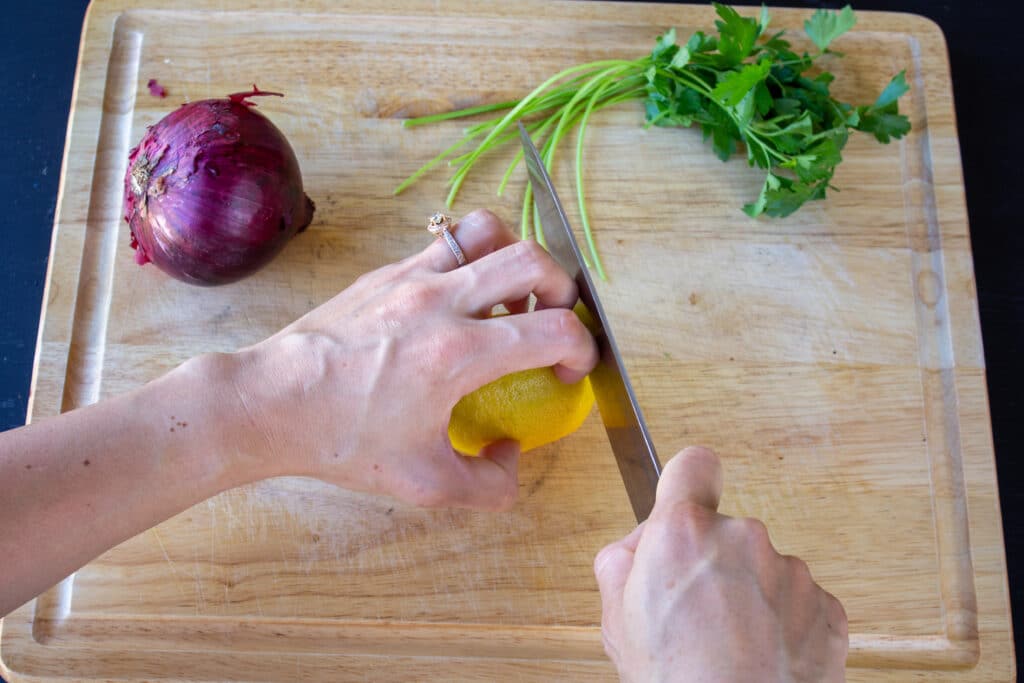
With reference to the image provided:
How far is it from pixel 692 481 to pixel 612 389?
0.33 metres

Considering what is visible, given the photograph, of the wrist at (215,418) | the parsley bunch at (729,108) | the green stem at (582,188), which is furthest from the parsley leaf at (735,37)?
the wrist at (215,418)

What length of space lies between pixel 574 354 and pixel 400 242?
0.60 metres

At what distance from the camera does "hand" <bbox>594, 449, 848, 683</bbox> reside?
1015 millimetres

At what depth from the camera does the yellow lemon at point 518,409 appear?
140 centimetres

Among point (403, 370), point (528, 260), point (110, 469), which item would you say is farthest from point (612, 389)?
point (110, 469)

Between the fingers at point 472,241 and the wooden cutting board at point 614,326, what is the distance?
34cm

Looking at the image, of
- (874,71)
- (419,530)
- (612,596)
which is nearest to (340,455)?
(419,530)

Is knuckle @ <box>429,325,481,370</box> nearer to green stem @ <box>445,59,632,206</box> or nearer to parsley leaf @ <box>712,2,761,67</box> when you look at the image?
green stem @ <box>445,59,632,206</box>

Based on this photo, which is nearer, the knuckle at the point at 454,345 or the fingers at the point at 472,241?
the knuckle at the point at 454,345

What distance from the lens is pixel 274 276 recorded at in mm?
1769

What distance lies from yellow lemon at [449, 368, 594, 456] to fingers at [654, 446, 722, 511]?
1.00 ft

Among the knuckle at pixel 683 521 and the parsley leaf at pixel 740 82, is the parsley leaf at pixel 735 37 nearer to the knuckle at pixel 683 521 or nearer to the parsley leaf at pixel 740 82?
the parsley leaf at pixel 740 82

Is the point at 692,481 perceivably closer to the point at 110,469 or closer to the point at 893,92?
the point at 110,469

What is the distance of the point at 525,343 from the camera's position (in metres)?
1.32
